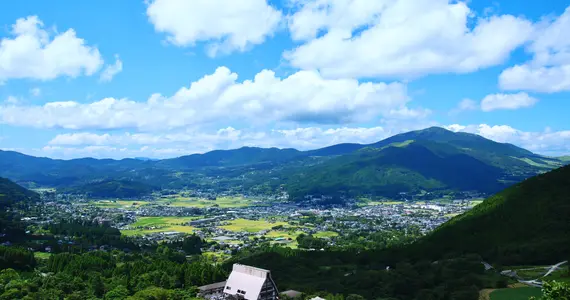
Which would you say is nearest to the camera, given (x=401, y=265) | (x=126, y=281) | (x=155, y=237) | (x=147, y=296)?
(x=147, y=296)

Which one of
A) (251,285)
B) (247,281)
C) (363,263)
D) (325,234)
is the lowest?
(325,234)

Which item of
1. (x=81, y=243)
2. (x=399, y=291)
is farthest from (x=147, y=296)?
(x=81, y=243)

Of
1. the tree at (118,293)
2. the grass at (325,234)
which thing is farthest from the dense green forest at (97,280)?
the grass at (325,234)

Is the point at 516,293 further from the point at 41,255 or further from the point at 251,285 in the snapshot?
the point at 41,255

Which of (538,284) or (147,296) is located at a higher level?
(147,296)

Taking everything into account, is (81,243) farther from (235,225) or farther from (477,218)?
(477,218)

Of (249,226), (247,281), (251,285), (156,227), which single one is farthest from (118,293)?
(156,227)
